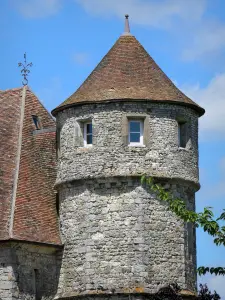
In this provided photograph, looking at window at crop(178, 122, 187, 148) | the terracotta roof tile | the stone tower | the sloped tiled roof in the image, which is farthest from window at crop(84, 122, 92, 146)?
window at crop(178, 122, 187, 148)

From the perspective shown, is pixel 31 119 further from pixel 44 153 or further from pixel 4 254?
pixel 4 254

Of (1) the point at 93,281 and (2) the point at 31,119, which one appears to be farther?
(2) the point at 31,119

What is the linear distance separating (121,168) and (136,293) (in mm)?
4019

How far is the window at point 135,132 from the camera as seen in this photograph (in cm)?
3550

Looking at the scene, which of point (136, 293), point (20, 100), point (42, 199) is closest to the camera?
point (136, 293)

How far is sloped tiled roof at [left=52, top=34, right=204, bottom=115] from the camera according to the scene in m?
35.7

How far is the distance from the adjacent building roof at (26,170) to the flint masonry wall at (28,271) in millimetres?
A: 382

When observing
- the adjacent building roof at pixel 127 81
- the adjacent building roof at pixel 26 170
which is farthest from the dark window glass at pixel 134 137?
the adjacent building roof at pixel 26 170

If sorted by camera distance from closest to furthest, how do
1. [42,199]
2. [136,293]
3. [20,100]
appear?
[136,293] < [42,199] < [20,100]

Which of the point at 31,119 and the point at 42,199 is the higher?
the point at 31,119

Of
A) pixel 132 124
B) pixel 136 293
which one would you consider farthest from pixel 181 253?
pixel 132 124

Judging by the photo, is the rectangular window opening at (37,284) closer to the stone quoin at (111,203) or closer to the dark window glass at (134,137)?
the stone quoin at (111,203)

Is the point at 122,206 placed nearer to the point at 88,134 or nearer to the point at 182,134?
the point at 88,134

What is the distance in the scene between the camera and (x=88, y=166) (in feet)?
116
